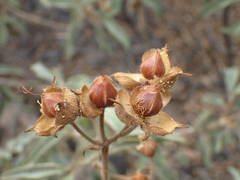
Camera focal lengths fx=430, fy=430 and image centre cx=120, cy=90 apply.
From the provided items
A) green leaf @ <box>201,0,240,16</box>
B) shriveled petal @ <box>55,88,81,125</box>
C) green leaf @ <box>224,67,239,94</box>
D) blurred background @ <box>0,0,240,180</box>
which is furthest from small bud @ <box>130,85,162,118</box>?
green leaf @ <box>224,67,239,94</box>

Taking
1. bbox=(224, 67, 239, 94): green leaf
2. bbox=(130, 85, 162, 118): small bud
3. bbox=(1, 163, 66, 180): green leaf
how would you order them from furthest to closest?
bbox=(224, 67, 239, 94): green leaf → bbox=(1, 163, 66, 180): green leaf → bbox=(130, 85, 162, 118): small bud

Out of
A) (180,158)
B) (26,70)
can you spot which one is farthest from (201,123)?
(26,70)

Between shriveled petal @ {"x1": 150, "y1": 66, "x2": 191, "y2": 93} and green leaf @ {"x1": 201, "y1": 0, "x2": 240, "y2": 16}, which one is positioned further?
green leaf @ {"x1": 201, "y1": 0, "x2": 240, "y2": 16}

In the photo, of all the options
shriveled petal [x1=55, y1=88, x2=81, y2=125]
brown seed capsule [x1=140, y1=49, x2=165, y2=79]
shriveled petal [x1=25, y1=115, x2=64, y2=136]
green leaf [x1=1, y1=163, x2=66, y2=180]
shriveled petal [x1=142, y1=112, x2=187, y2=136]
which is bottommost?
green leaf [x1=1, y1=163, x2=66, y2=180]

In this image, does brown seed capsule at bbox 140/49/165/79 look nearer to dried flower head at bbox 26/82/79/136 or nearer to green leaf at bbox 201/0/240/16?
dried flower head at bbox 26/82/79/136

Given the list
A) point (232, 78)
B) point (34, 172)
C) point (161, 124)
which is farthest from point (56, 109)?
point (232, 78)

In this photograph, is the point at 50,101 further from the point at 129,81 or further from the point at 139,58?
the point at 139,58
